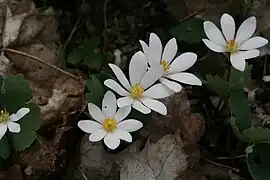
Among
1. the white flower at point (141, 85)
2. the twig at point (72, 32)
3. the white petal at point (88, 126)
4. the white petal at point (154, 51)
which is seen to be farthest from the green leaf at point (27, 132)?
the twig at point (72, 32)

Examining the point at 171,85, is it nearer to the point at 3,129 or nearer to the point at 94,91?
the point at 94,91

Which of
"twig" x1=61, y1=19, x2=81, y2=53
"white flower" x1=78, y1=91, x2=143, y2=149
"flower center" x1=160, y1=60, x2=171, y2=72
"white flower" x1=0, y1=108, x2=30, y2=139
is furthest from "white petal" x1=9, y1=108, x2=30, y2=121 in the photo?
"twig" x1=61, y1=19, x2=81, y2=53

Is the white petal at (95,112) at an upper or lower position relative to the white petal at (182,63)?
lower

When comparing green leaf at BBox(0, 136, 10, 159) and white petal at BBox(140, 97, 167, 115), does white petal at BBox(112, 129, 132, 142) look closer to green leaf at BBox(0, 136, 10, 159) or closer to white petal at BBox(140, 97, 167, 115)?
white petal at BBox(140, 97, 167, 115)

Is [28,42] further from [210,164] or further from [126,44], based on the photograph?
[210,164]

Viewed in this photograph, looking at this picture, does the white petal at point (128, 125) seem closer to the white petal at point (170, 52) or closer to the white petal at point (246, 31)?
the white petal at point (170, 52)

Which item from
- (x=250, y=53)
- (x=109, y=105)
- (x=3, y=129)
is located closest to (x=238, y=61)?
(x=250, y=53)
